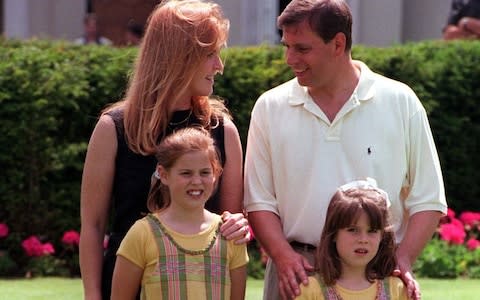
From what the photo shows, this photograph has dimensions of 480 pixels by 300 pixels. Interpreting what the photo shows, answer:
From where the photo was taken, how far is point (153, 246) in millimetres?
4188

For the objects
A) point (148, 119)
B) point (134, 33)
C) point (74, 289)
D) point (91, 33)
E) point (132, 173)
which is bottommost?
point (74, 289)

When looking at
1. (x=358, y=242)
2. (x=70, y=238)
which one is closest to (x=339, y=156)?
(x=358, y=242)

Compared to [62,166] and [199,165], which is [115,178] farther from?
[62,166]

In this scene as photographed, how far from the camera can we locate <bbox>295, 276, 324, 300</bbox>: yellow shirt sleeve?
430 cm

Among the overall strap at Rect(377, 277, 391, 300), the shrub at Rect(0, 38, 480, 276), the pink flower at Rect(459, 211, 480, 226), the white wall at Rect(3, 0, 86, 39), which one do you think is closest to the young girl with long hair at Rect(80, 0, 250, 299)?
the overall strap at Rect(377, 277, 391, 300)

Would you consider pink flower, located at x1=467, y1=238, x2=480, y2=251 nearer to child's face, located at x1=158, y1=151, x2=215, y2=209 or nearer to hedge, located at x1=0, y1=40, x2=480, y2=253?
hedge, located at x1=0, y1=40, x2=480, y2=253

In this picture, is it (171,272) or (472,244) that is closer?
(171,272)

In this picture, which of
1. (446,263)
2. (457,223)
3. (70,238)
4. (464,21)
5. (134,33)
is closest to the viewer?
(70,238)

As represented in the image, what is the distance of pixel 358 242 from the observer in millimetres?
4293

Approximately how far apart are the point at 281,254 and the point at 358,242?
301 mm

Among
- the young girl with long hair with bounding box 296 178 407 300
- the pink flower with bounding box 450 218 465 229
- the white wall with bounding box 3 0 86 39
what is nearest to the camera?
the young girl with long hair with bounding box 296 178 407 300

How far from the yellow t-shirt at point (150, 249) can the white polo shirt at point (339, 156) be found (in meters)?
0.39

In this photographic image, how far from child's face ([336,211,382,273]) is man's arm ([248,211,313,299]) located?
16cm

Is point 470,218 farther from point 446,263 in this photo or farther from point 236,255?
point 236,255
